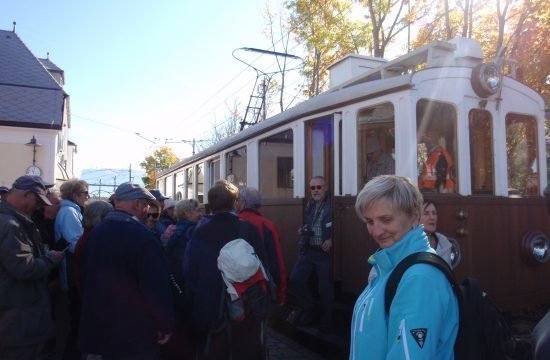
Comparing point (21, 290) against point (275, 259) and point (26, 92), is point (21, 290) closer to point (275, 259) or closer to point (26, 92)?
point (275, 259)

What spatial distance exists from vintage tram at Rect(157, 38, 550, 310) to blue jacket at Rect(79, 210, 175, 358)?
2.56 m

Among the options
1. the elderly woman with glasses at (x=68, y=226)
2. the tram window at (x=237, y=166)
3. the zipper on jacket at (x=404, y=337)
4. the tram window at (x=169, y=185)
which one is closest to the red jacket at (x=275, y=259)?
the elderly woman with glasses at (x=68, y=226)

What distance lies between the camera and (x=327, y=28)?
1531 cm

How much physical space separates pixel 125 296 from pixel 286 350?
3165mm

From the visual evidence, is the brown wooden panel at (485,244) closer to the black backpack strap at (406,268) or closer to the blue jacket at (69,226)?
the blue jacket at (69,226)

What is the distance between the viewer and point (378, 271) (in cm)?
185

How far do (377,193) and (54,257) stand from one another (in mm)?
2618

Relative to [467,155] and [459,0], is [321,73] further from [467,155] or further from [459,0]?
[467,155]

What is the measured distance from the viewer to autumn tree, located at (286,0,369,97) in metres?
14.9

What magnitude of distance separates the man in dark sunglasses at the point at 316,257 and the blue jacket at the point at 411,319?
3637 millimetres

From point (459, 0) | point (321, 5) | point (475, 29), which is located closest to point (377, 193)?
point (459, 0)

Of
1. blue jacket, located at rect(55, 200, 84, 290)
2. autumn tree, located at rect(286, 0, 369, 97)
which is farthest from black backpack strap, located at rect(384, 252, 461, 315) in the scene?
autumn tree, located at rect(286, 0, 369, 97)

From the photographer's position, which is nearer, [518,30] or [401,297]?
[401,297]

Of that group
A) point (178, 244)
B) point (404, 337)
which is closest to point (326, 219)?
point (178, 244)
